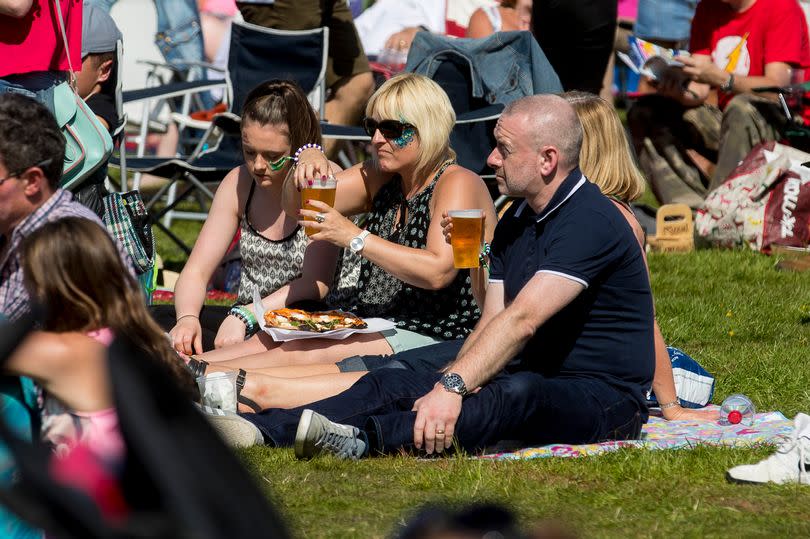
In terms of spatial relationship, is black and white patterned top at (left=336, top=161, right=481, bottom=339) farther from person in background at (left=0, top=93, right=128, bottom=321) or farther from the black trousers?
person in background at (left=0, top=93, right=128, bottom=321)

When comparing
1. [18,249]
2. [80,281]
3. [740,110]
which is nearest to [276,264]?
[18,249]

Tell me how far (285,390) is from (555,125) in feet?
4.71

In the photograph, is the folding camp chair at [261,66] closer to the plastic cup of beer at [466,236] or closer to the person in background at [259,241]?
the person in background at [259,241]

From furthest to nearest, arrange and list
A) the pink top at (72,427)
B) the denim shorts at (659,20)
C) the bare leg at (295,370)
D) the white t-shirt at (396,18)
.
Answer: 1. the white t-shirt at (396,18)
2. the denim shorts at (659,20)
3. the bare leg at (295,370)
4. the pink top at (72,427)

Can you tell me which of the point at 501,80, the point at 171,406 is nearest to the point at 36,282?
the point at 171,406

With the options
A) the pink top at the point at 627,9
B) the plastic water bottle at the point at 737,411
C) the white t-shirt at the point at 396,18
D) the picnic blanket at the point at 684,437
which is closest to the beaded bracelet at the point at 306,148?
the picnic blanket at the point at 684,437

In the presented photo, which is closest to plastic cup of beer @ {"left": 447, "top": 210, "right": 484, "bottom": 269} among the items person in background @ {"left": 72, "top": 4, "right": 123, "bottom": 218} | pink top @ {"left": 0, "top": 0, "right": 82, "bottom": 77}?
pink top @ {"left": 0, "top": 0, "right": 82, "bottom": 77}

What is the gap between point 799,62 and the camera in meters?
9.24

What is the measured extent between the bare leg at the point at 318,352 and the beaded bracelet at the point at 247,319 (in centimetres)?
32

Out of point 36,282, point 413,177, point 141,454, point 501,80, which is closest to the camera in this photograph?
point 141,454

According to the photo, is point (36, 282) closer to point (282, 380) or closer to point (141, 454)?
point (141, 454)

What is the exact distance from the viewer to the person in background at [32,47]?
5230mm

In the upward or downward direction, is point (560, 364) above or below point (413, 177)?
below

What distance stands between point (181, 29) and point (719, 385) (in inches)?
367
